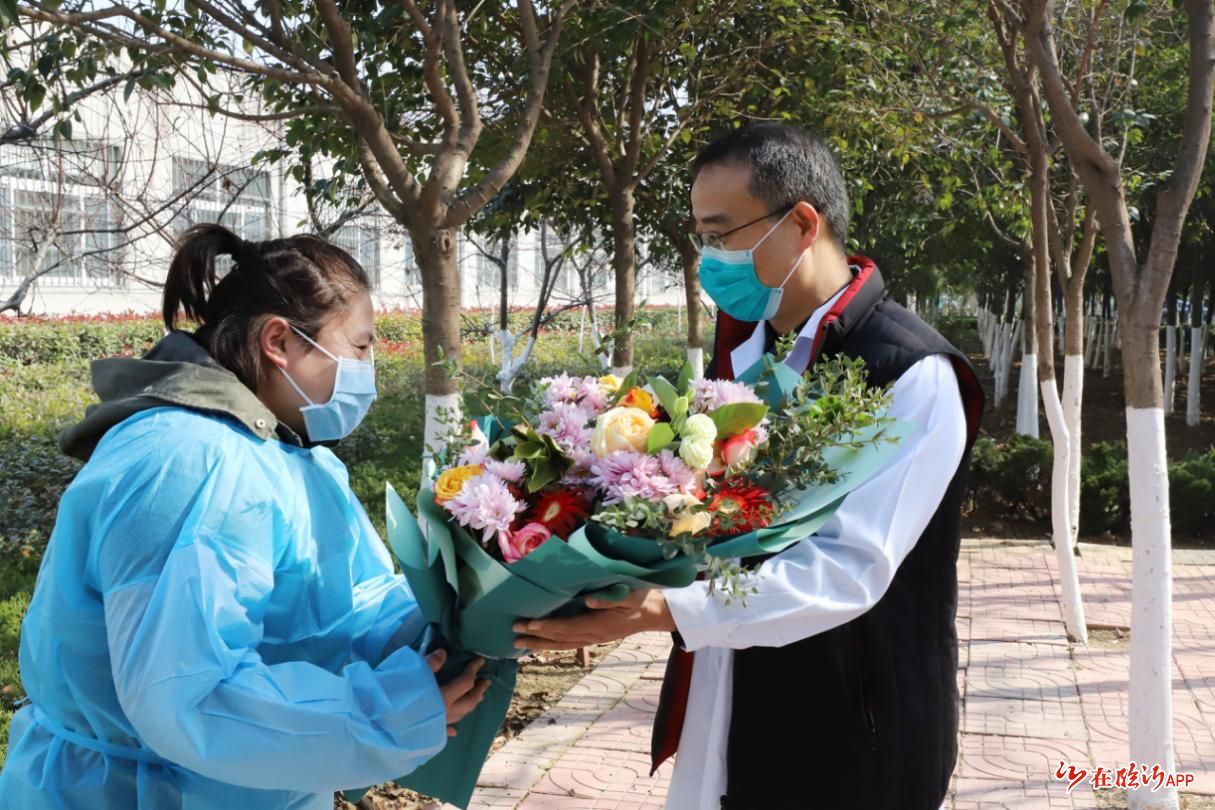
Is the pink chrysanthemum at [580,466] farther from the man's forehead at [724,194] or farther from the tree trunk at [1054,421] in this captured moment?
the tree trunk at [1054,421]

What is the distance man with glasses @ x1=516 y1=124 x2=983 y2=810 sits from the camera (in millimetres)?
1820

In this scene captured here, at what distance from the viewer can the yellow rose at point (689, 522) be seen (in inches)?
60.5

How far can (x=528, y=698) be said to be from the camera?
17.3 ft

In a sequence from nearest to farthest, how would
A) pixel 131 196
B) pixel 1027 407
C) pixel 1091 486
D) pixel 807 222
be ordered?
pixel 807 222, pixel 131 196, pixel 1091 486, pixel 1027 407

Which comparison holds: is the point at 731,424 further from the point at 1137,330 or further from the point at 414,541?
the point at 1137,330

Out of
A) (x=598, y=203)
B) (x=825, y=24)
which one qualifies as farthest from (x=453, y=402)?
(x=598, y=203)

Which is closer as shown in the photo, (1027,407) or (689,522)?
(689,522)

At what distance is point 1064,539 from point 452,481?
5.31 metres

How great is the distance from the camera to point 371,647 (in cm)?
193

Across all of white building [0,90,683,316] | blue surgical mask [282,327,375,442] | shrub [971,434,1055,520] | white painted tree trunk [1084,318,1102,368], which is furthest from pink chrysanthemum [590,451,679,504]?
white painted tree trunk [1084,318,1102,368]

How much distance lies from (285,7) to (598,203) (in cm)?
475

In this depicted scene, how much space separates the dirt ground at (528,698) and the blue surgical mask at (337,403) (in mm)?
2439

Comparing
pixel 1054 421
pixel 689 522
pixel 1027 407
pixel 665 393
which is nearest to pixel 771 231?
pixel 665 393

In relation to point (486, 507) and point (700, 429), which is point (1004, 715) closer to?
point (700, 429)
